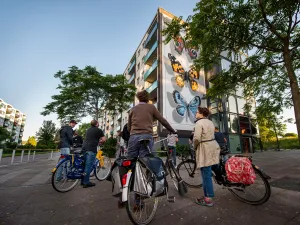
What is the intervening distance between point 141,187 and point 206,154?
1.37 meters

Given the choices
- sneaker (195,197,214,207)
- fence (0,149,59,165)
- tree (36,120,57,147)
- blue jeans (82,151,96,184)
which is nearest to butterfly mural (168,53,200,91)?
Result: fence (0,149,59,165)

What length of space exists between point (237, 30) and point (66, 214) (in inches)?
290

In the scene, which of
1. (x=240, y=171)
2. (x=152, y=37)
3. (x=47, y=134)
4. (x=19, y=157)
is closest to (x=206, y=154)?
(x=240, y=171)

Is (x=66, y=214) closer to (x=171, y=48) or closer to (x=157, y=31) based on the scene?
(x=171, y=48)

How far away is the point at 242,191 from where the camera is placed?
2.84m

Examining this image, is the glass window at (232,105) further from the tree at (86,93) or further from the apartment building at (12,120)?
the apartment building at (12,120)

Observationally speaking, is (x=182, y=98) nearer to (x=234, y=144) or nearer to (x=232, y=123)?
(x=232, y=123)

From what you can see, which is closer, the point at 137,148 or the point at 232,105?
the point at 137,148

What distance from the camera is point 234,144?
66.9ft

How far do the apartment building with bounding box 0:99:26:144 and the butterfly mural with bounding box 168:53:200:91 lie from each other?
76534 mm

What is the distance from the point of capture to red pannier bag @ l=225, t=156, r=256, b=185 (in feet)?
8.66

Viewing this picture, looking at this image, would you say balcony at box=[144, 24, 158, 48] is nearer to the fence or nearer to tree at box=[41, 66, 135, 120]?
tree at box=[41, 66, 135, 120]

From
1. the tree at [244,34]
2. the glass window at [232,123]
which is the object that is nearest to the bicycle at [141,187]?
the tree at [244,34]

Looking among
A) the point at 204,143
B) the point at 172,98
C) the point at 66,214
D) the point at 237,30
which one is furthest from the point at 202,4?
the point at 172,98
